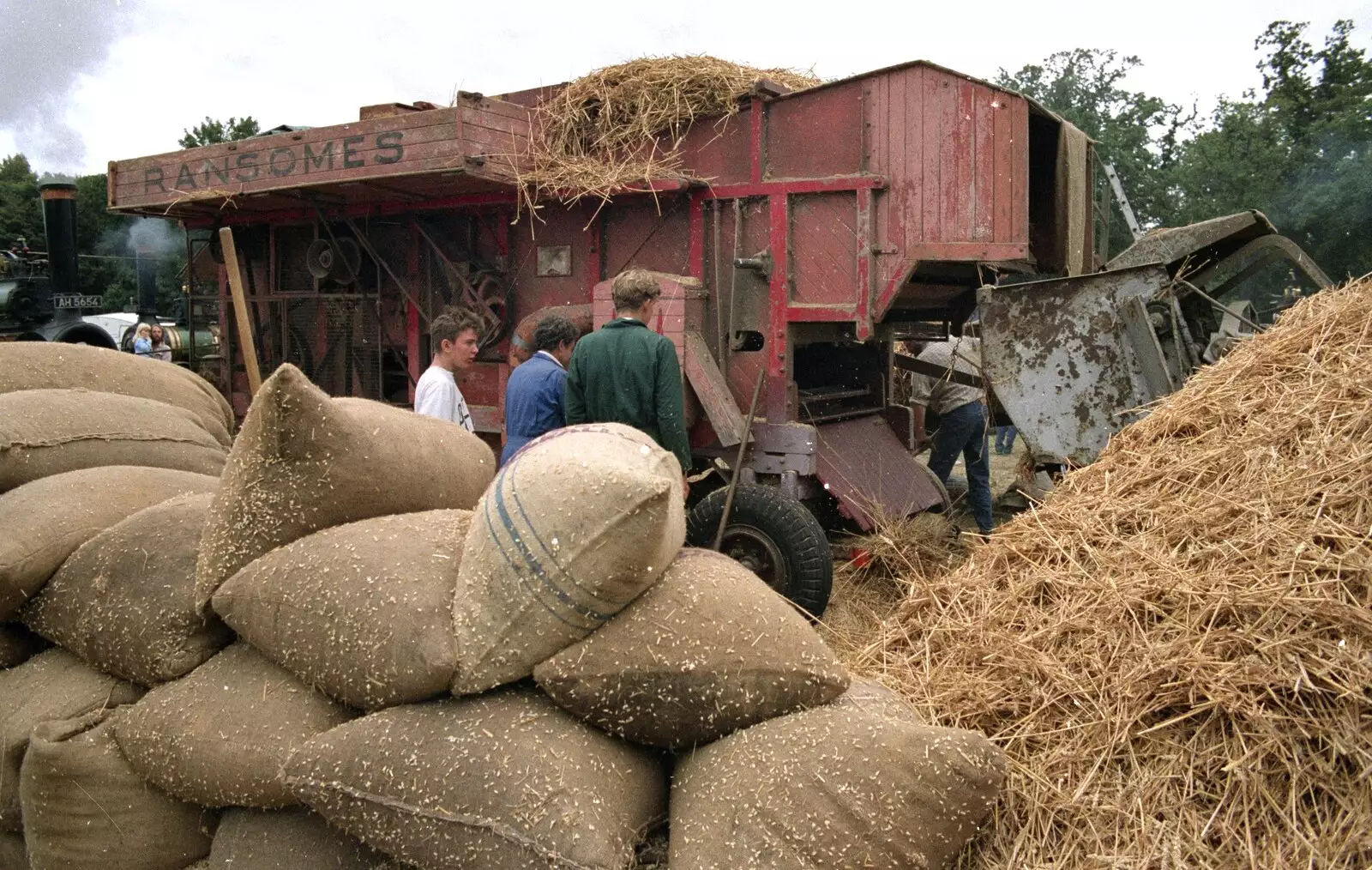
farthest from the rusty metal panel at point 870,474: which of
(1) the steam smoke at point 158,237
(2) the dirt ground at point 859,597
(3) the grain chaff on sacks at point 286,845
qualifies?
(1) the steam smoke at point 158,237

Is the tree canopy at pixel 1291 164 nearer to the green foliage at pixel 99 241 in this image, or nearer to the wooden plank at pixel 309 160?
the wooden plank at pixel 309 160

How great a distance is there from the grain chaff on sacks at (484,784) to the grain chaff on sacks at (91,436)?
5.84 ft

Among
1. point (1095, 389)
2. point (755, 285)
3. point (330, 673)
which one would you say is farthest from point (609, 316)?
point (330, 673)

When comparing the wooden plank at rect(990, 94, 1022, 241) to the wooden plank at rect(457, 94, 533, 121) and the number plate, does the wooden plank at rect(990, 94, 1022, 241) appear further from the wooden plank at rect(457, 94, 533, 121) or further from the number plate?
the number plate

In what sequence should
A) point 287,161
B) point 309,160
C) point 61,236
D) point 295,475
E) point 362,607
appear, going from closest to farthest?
point 362,607
point 295,475
point 309,160
point 287,161
point 61,236

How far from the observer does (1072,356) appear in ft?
17.1

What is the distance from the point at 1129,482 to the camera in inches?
119

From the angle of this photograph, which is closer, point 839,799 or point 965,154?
point 839,799

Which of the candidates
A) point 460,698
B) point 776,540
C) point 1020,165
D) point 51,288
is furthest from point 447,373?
point 51,288

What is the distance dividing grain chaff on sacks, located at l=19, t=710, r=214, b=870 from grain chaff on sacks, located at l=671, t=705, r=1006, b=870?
143 centimetres

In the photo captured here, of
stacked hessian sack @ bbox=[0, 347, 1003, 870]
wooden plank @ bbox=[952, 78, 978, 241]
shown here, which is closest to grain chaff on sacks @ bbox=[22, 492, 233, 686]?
stacked hessian sack @ bbox=[0, 347, 1003, 870]

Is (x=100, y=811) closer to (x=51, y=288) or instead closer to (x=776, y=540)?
(x=776, y=540)

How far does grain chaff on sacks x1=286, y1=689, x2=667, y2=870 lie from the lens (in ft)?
6.95

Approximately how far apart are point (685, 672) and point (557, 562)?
A: 372mm
